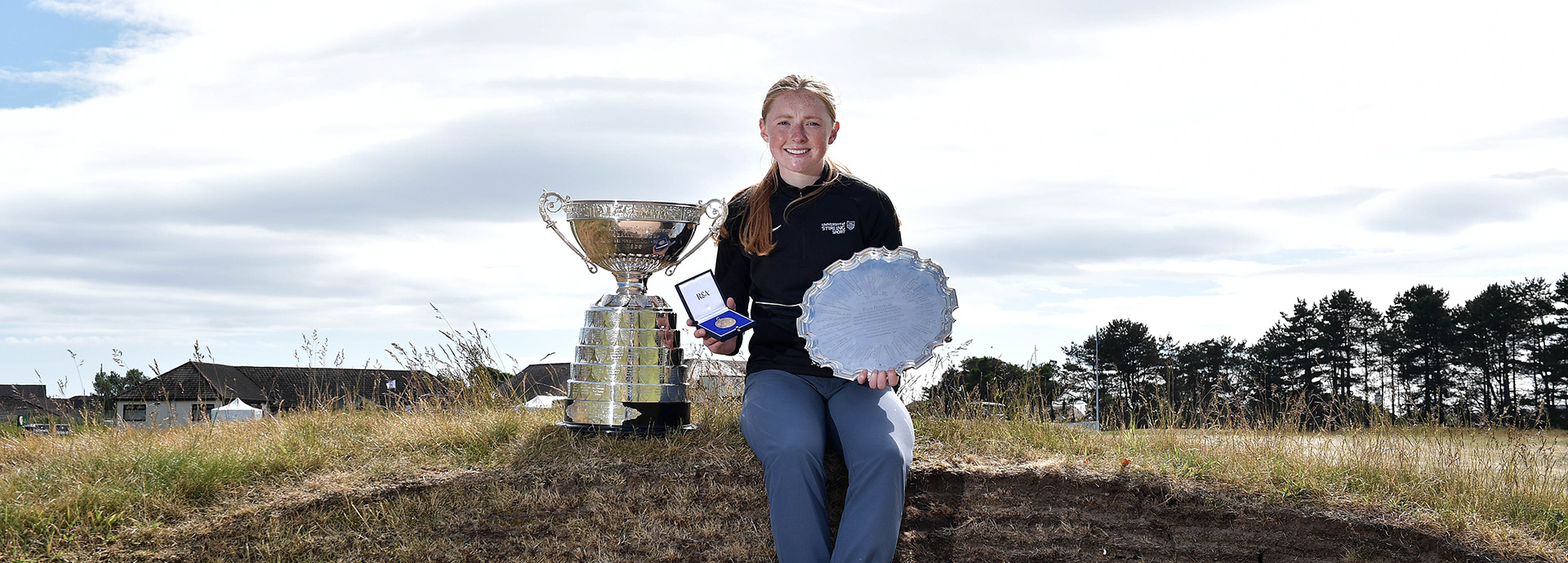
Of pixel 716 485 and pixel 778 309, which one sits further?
pixel 716 485

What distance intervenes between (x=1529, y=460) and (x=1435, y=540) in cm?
146

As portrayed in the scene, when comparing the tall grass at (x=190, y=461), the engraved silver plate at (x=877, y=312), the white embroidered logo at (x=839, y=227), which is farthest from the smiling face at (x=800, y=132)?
the tall grass at (x=190, y=461)

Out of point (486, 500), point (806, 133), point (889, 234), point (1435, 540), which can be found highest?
point (806, 133)

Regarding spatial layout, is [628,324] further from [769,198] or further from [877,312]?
[877,312]

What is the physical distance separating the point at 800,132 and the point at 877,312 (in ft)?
2.85

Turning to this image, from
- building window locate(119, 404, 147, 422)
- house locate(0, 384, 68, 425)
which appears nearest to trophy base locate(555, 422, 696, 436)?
building window locate(119, 404, 147, 422)

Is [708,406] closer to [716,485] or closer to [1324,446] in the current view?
[716,485]

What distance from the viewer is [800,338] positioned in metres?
4.19

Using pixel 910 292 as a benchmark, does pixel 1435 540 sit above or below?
below

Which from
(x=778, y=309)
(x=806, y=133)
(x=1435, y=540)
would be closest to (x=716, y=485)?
(x=778, y=309)

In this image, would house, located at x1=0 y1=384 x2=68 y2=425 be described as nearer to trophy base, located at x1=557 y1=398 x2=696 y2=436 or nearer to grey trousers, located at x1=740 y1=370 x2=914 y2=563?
trophy base, located at x1=557 y1=398 x2=696 y2=436

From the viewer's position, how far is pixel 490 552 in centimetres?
459

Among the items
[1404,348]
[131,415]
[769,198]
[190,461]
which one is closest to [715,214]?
[769,198]

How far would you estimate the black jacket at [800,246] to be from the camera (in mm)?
4270
